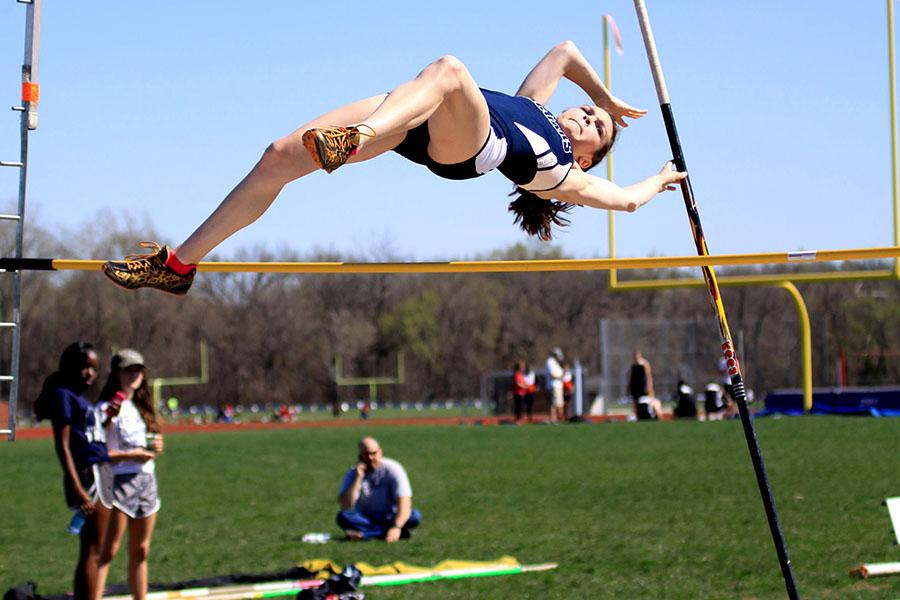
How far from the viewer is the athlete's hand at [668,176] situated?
4.98 metres

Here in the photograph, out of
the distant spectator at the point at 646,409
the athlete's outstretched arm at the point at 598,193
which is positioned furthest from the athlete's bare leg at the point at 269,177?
the distant spectator at the point at 646,409

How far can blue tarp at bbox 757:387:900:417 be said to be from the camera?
2119cm

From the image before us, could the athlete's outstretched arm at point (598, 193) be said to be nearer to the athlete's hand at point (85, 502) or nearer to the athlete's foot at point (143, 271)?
the athlete's foot at point (143, 271)

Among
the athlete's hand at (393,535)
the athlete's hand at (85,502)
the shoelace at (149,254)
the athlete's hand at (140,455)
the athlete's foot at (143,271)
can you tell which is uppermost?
the shoelace at (149,254)

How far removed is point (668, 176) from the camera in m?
5.02

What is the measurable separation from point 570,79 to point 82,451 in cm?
317

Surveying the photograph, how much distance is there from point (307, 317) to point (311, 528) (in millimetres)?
38921

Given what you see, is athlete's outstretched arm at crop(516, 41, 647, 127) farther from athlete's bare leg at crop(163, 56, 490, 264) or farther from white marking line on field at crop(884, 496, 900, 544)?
white marking line on field at crop(884, 496, 900, 544)

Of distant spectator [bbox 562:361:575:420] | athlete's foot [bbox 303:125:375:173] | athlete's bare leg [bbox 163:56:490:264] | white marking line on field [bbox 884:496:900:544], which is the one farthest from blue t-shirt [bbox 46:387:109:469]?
distant spectator [bbox 562:361:575:420]

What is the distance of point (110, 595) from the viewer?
7086mm

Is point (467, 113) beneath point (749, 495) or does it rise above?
above

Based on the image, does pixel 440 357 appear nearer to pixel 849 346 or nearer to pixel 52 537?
pixel 849 346

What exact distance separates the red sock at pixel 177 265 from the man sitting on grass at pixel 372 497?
207 inches

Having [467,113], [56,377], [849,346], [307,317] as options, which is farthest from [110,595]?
[307,317]
